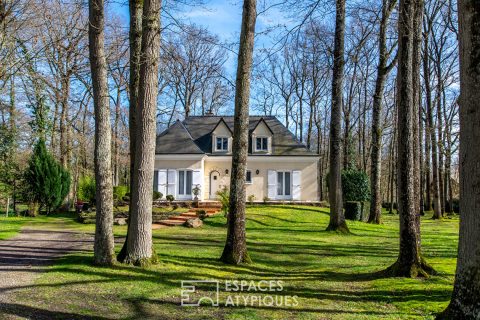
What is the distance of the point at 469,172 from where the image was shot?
3916mm

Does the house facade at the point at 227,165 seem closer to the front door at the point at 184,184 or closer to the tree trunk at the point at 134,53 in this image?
the front door at the point at 184,184

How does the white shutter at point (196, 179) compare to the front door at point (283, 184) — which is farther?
the front door at point (283, 184)

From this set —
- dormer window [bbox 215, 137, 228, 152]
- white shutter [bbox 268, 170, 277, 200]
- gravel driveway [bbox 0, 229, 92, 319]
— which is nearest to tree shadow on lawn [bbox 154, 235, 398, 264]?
gravel driveway [bbox 0, 229, 92, 319]

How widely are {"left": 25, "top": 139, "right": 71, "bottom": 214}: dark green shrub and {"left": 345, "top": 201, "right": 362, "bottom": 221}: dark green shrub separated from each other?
603 inches

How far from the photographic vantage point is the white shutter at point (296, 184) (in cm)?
2592

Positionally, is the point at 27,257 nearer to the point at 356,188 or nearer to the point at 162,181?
the point at 162,181

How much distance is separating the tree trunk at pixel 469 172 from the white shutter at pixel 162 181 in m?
22.2

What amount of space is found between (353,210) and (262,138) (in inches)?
349

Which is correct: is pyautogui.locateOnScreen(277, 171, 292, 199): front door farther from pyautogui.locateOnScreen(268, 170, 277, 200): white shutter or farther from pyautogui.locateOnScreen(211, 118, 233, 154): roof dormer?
pyautogui.locateOnScreen(211, 118, 233, 154): roof dormer

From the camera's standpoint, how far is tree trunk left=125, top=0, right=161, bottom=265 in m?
7.79

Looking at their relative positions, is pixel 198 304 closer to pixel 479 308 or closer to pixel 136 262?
pixel 136 262

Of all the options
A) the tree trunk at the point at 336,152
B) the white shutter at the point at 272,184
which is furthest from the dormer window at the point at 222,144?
the tree trunk at the point at 336,152

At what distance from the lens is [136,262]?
7.73 m

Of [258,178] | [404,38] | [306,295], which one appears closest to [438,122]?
[258,178]
